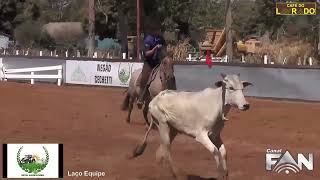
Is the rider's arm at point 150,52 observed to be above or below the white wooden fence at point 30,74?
above

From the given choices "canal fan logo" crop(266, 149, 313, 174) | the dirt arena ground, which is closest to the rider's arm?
the dirt arena ground

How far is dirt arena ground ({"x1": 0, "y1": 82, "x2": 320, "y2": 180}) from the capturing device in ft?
31.5

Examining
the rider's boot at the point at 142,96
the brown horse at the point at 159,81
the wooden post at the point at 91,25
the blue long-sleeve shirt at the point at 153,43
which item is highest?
the wooden post at the point at 91,25

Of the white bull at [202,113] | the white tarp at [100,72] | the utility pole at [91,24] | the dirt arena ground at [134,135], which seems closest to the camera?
the white bull at [202,113]

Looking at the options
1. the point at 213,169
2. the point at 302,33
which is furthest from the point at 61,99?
the point at 302,33

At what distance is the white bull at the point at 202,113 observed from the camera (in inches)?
310

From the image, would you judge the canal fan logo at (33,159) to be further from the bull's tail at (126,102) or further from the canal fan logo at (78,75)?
the canal fan logo at (78,75)

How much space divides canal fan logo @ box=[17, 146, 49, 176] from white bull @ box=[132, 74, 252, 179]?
158 centimetres

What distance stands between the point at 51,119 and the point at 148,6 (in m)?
43.7

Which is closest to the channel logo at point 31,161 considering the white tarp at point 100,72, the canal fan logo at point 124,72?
the white tarp at point 100,72

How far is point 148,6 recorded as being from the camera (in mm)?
58906

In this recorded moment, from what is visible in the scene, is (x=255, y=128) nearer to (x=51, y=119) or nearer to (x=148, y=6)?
(x=51, y=119)

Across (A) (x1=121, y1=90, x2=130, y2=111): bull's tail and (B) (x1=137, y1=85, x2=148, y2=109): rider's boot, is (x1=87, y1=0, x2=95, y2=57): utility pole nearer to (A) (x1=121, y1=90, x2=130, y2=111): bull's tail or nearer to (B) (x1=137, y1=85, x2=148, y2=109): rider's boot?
(A) (x1=121, y1=90, x2=130, y2=111): bull's tail

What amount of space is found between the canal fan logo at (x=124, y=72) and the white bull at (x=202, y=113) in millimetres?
18800
